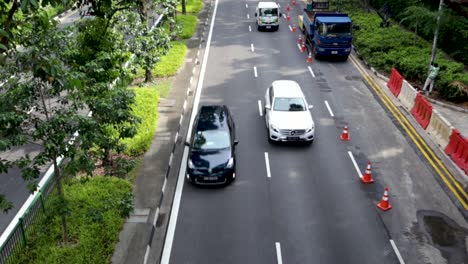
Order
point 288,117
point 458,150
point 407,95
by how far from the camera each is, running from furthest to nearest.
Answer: point 407,95 < point 288,117 < point 458,150

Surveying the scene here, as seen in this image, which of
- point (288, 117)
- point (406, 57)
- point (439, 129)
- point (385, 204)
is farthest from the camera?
point (406, 57)

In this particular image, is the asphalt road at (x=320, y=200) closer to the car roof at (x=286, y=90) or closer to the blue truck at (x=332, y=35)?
the car roof at (x=286, y=90)

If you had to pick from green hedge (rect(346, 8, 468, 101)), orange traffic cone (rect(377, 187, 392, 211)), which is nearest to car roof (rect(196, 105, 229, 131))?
orange traffic cone (rect(377, 187, 392, 211))

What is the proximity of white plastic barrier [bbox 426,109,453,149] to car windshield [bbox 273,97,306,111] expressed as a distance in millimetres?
5700

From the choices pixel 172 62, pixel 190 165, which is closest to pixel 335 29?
pixel 172 62

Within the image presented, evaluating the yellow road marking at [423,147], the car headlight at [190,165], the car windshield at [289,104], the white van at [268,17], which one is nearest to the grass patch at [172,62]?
the white van at [268,17]

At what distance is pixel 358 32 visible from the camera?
34875 mm

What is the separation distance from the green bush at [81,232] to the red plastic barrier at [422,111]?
13.9 m

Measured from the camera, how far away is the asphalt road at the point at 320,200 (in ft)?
42.6

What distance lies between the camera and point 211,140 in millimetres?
16641

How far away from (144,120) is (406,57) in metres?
16.9

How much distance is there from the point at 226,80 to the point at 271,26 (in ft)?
42.8

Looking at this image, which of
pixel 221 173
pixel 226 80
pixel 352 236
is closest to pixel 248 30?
pixel 226 80

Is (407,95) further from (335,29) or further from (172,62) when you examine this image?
(172,62)
